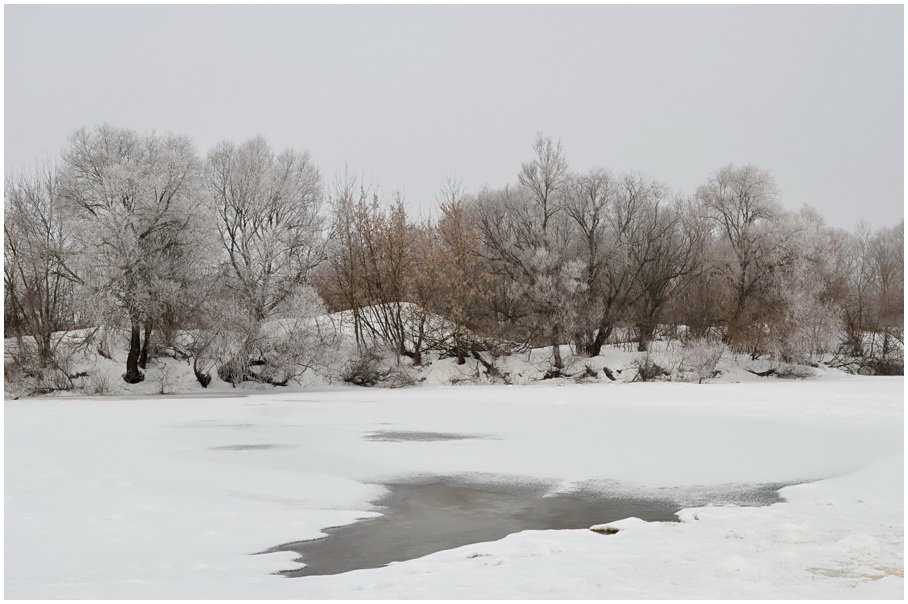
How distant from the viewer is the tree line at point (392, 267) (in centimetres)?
3334

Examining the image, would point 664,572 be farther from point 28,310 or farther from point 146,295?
point 28,310

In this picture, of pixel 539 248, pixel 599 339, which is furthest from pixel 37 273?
pixel 599 339

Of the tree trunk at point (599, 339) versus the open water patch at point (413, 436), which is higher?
the tree trunk at point (599, 339)

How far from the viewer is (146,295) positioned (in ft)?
104

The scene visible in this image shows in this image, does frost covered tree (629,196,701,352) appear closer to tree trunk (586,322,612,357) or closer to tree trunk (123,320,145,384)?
tree trunk (586,322,612,357)

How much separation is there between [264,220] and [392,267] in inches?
268

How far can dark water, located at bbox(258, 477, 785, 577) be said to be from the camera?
7.65 meters

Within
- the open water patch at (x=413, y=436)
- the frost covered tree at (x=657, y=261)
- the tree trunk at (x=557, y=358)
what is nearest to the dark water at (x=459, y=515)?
the open water patch at (x=413, y=436)

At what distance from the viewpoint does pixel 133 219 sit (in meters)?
32.8

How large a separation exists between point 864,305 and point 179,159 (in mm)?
37123

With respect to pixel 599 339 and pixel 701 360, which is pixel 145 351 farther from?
pixel 701 360

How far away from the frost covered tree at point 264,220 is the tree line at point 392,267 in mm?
82

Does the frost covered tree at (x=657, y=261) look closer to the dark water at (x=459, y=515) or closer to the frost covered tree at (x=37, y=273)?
the frost covered tree at (x=37, y=273)

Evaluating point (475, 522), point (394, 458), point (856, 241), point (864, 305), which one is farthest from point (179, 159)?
point (856, 241)
